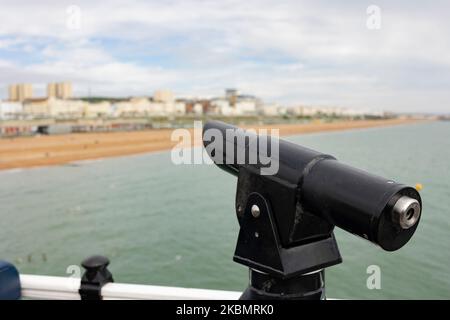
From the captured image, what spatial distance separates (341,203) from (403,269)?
6.81m

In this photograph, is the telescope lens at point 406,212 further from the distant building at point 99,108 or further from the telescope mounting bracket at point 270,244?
the distant building at point 99,108

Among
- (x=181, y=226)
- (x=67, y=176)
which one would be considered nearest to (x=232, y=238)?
(x=181, y=226)

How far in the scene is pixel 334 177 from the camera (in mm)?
886

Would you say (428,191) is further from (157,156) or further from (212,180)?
(157,156)

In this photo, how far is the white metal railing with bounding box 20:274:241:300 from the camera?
5.41 feet

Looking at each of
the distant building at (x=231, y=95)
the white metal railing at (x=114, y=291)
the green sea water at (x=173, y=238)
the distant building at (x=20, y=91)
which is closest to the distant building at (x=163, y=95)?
the distant building at (x=231, y=95)

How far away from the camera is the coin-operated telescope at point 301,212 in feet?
2.70

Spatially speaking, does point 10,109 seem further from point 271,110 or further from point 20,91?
point 271,110

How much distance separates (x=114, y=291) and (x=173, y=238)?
25.2 ft

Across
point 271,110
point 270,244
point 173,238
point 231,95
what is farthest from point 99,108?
point 270,244

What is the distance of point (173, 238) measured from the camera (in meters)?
9.34

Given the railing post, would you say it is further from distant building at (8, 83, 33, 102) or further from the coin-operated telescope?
distant building at (8, 83, 33, 102)

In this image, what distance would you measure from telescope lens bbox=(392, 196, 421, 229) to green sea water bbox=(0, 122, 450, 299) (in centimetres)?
218

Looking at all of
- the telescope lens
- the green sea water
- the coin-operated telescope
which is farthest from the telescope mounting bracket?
the green sea water
